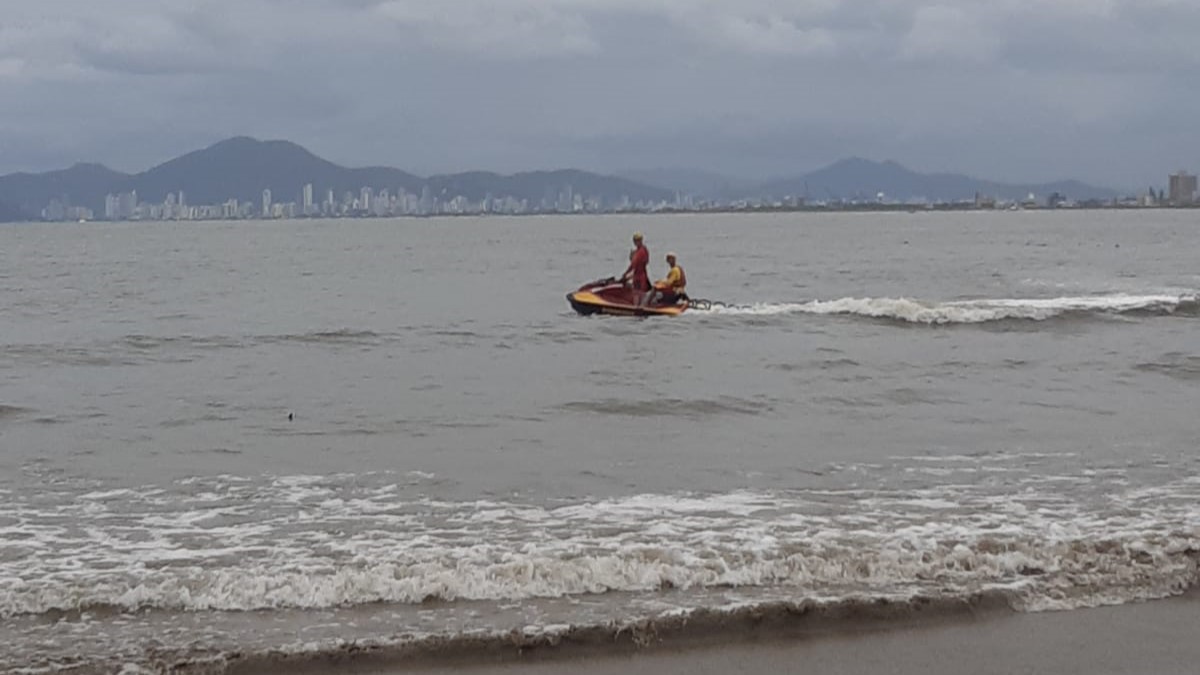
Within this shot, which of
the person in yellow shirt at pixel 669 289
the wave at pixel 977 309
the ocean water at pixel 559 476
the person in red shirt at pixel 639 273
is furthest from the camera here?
the wave at pixel 977 309

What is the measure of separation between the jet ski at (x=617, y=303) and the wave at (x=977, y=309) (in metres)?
1.59

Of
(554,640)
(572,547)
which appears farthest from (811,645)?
(572,547)

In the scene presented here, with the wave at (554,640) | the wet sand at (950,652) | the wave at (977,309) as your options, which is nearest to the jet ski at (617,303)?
the wave at (977,309)

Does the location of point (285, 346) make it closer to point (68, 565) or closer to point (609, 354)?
point (609, 354)

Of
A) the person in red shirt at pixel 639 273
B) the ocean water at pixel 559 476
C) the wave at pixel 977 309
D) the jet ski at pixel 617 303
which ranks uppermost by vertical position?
the person in red shirt at pixel 639 273

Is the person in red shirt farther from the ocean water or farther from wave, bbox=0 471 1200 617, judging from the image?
wave, bbox=0 471 1200 617

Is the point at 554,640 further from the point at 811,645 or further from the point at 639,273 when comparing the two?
the point at 639,273

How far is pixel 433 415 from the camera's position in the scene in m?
15.0

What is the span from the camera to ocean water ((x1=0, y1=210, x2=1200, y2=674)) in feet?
24.1

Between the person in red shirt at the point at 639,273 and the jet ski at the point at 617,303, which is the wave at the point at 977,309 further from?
the person in red shirt at the point at 639,273

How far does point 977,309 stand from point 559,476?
1995 cm

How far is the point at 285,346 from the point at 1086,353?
13455 millimetres

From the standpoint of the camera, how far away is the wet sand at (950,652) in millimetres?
6312

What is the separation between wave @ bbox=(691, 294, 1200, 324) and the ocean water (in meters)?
0.59
